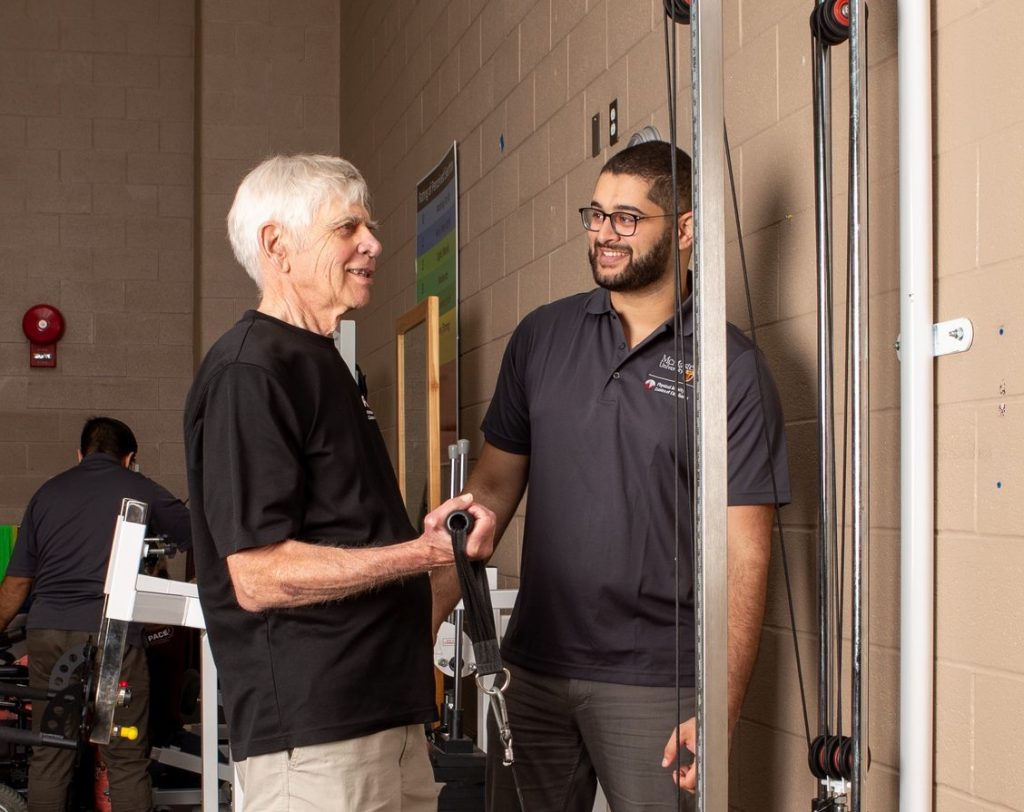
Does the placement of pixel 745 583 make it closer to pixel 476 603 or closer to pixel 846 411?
pixel 846 411

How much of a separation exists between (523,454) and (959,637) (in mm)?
878

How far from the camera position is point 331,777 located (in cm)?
157

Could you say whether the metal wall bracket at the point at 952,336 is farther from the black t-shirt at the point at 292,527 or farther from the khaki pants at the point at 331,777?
the khaki pants at the point at 331,777

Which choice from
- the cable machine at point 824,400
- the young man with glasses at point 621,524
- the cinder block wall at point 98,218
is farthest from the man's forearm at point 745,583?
the cinder block wall at point 98,218

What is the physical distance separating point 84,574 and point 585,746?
2.75 metres

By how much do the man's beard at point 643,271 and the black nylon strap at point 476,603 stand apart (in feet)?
2.31

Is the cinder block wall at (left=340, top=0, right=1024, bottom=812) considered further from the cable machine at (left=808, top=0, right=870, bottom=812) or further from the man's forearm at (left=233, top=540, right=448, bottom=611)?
the man's forearm at (left=233, top=540, right=448, bottom=611)

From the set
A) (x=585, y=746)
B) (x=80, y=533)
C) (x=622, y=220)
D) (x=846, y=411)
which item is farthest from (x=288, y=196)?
(x=80, y=533)

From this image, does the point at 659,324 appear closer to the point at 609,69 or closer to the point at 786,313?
the point at 786,313

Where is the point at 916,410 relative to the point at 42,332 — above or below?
below

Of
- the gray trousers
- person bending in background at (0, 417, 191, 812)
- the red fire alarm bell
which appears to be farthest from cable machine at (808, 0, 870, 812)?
the red fire alarm bell

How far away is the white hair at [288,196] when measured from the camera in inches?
67.8

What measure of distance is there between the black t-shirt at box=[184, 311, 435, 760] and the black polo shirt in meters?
0.40

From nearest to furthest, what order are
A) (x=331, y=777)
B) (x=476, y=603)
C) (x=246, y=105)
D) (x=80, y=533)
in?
(x=476, y=603) < (x=331, y=777) < (x=80, y=533) < (x=246, y=105)
